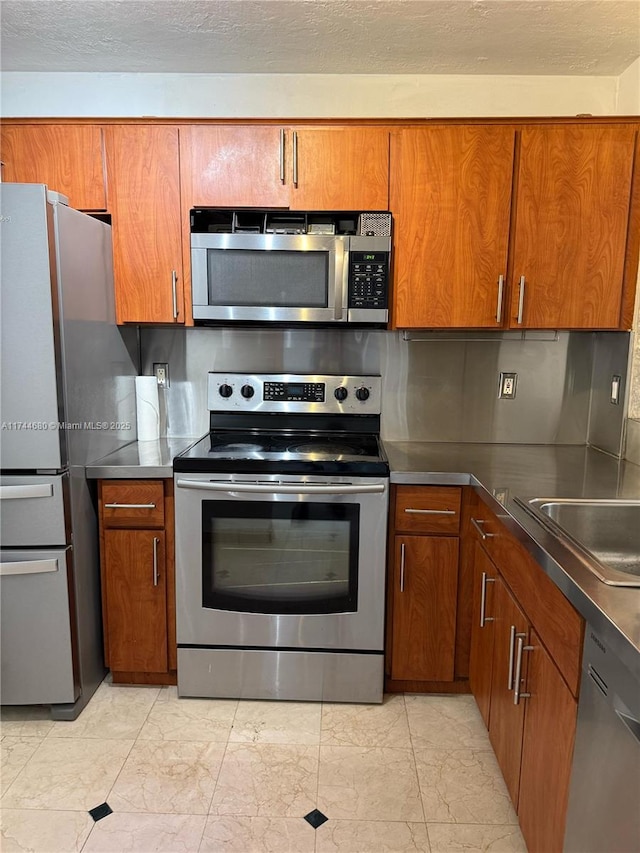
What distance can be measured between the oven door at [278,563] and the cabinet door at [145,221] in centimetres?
76

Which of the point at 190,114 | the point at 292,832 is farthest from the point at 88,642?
the point at 190,114

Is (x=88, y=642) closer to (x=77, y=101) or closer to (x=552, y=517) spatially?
(x=552, y=517)

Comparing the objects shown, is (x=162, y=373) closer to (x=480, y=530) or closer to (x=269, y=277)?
(x=269, y=277)

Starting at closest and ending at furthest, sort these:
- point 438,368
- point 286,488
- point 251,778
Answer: point 251,778
point 286,488
point 438,368

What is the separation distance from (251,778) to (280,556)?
69cm

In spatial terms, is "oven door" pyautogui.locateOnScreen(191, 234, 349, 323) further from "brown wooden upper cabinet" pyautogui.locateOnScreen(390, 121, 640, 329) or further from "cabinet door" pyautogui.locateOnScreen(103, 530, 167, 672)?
"cabinet door" pyautogui.locateOnScreen(103, 530, 167, 672)

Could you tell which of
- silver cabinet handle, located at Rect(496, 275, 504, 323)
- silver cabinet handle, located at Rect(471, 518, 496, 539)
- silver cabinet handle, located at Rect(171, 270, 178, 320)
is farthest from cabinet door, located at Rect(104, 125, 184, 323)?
silver cabinet handle, located at Rect(471, 518, 496, 539)

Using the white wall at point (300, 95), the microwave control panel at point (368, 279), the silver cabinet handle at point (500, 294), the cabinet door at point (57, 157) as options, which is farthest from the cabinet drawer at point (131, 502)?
the white wall at point (300, 95)

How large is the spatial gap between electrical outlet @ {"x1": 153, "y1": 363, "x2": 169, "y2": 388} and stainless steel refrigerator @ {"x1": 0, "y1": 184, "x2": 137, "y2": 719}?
408 mm

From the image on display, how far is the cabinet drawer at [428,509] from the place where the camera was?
1.93 m

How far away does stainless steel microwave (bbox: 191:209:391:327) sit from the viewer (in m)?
2.07

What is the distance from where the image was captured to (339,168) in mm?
2064

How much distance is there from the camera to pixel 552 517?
5.01 feet

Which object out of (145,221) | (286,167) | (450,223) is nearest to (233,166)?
(286,167)
